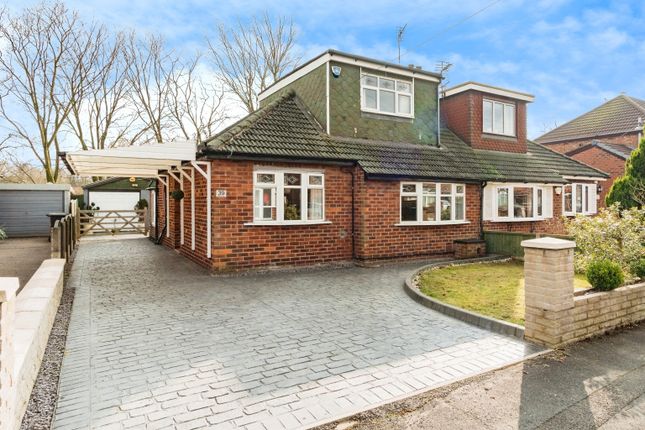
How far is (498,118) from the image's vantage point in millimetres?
14812

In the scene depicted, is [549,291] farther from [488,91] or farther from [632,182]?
[632,182]

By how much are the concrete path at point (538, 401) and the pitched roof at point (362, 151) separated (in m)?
6.88

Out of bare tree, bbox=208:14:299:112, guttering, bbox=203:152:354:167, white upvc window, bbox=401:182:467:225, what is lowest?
white upvc window, bbox=401:182:467:225

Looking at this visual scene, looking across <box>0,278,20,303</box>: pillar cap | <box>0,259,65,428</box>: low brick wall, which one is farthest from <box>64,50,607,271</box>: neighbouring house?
<box>0,278,20,303</box>: pillar cap

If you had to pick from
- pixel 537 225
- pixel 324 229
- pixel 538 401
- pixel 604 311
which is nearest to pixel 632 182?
Answer: pixel 537 225

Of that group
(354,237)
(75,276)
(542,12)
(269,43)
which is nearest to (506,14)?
(542,12)

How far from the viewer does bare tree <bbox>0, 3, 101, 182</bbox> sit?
23.1 m

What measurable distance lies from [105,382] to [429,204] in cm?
986

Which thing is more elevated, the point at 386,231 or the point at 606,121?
the point at 606,121

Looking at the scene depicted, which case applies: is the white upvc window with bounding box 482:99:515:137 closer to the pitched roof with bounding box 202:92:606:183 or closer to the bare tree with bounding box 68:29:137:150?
the pitched roof with bounding box 202:92:606:183

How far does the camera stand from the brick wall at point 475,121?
1412 cm

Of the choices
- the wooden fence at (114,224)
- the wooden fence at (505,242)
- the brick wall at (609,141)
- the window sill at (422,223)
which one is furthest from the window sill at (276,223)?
the brick wall at (609,141)

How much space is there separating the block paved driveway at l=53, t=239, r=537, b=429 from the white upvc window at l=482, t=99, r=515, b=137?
31.5 feet

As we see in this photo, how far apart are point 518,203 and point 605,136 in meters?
17.6
